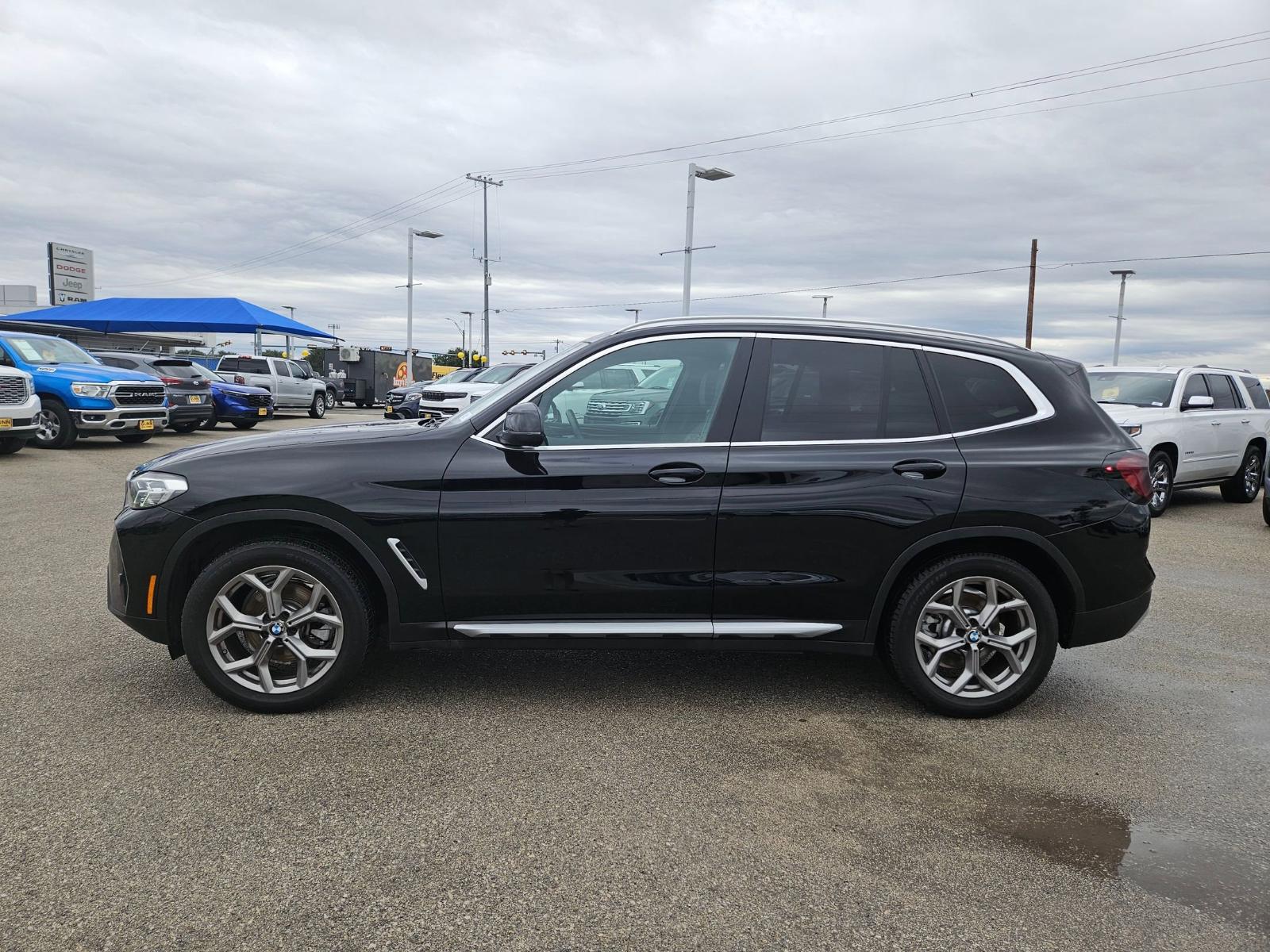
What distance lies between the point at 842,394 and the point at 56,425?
15.7m

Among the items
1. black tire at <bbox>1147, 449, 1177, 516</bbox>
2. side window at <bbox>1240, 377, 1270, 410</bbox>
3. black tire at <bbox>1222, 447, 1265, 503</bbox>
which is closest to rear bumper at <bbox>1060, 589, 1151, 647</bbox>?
black tire at <bbox>1147, 449, 1177, 516</bbox>

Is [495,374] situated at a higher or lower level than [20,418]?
higher

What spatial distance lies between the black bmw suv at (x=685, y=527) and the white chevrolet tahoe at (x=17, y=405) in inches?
459

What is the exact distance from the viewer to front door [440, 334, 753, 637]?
13.1ft

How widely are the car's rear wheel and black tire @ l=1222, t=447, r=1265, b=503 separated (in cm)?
195

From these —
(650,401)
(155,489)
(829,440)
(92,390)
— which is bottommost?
(155,489)

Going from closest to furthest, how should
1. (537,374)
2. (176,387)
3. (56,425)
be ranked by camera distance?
(537,374) → (56,425) → (176,387)

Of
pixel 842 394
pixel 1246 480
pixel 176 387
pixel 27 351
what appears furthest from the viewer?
pixel 176 387

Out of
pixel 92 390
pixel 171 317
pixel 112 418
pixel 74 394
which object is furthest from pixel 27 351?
pixel 171 317

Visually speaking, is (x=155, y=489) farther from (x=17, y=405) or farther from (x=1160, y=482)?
(x=17, y=405)

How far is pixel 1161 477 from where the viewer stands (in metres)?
11.1

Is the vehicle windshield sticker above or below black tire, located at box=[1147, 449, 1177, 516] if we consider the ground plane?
above

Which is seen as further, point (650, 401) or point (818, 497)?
point (650, 401)

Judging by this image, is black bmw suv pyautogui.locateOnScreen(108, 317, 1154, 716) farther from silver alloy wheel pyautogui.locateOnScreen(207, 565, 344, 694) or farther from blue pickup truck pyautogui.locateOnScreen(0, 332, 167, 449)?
blue pickup truck pyautogui.locateOnScreen(0, 332, 167, 449)
